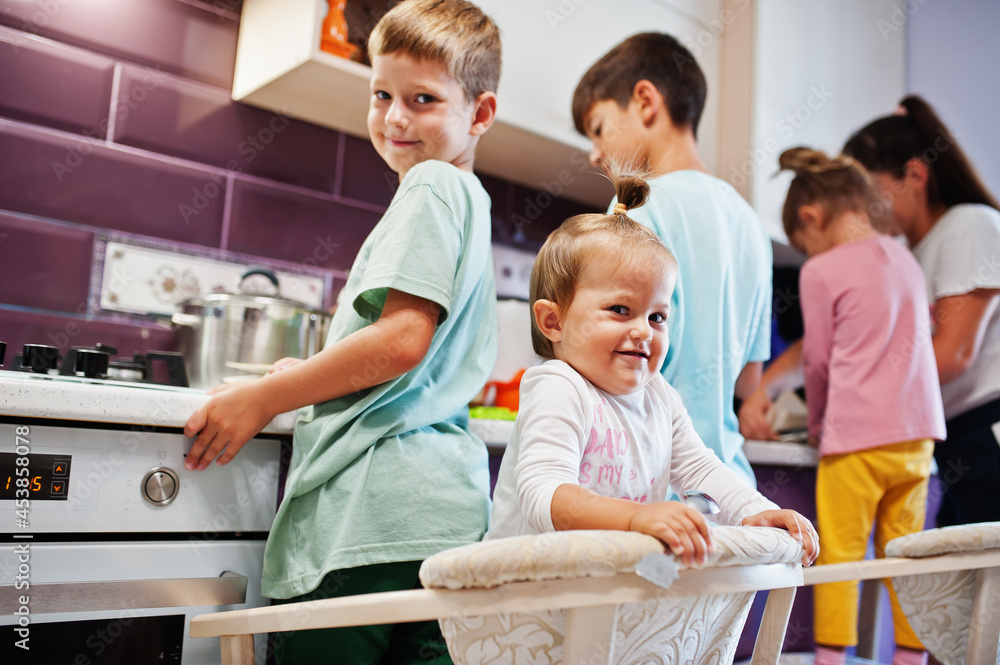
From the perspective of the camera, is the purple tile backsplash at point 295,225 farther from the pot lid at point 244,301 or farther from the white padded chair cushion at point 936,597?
the white padded chair cushion at point 936,597

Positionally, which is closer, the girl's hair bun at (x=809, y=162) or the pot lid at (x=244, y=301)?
the pot lid at (x=244, y=301)

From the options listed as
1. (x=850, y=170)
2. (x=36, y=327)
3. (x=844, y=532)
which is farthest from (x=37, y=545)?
(x=850, y=170)

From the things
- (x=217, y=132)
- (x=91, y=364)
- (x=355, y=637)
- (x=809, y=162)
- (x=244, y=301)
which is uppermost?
(x=809, y=162)

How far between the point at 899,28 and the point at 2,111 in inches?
89.7

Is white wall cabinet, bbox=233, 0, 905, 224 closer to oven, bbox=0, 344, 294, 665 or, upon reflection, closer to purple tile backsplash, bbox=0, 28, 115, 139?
purple tile backsplash, bbox=0, 28, 115, 139

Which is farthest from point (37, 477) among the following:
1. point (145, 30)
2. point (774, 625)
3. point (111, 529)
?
point (145, 30)

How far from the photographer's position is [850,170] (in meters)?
1.64

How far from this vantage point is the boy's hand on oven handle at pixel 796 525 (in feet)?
2.07

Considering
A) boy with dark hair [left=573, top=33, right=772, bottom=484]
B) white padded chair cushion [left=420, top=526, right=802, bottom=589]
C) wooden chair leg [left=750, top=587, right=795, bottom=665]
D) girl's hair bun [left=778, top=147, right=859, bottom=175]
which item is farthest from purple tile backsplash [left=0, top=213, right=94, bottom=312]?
girl's hair bun [left=778, top=147, right=859, bottom=175]

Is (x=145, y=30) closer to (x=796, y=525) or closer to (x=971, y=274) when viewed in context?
(x=796, y=525)

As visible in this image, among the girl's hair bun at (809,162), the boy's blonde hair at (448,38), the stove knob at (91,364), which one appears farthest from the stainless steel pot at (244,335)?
the girl's hair bun at (809,162)

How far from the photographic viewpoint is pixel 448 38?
94 centimetres

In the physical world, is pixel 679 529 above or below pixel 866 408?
below

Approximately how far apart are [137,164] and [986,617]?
134 cm
